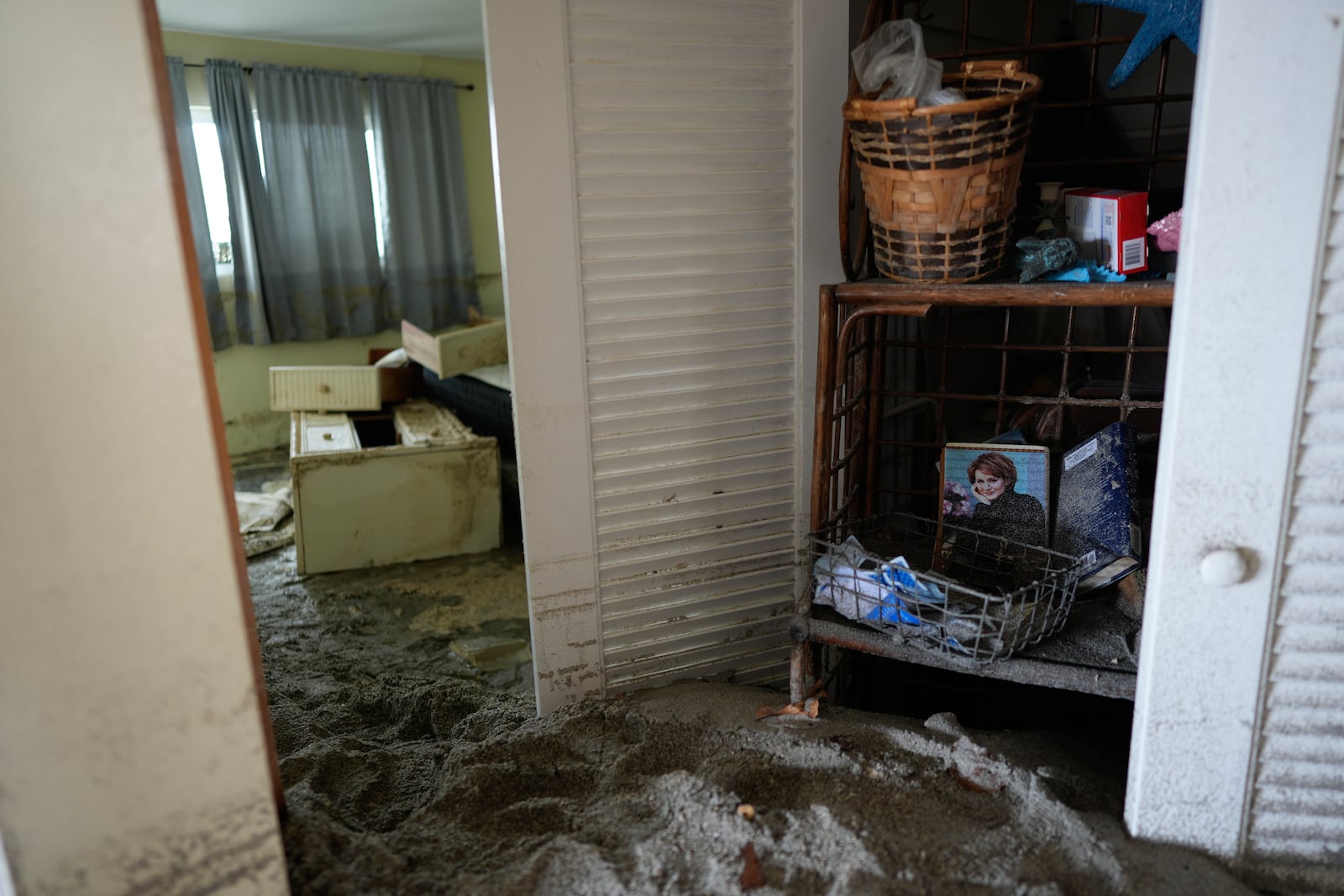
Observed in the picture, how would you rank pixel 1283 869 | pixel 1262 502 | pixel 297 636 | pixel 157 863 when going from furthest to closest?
pixel 297 636 < pixel 1283 869 < pixel 1262 502 < pixel 157 863

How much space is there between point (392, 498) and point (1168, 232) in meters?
2.80

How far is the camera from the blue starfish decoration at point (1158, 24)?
70.2 inches

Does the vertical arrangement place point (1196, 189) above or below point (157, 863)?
above

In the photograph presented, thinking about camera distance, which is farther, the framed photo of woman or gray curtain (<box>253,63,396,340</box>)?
gray curtain (<box>253,63,396,340</box>)

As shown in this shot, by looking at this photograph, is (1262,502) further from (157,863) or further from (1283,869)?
(157,863)

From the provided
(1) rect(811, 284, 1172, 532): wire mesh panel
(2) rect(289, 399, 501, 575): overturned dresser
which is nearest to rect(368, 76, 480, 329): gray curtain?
(2) rect(289, 399, 501, 575): overturned dresser

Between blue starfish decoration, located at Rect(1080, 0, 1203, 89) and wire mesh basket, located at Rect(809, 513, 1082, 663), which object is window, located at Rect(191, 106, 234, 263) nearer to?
wire mesh basket, located at Rect(809, 513, 1082, 663)

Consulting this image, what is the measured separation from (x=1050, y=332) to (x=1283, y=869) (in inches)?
104

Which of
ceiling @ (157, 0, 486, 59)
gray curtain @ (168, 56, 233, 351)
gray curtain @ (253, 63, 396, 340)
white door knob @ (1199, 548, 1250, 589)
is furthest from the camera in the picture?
gray curtain @ (253, 63, 396, 340)

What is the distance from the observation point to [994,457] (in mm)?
2004

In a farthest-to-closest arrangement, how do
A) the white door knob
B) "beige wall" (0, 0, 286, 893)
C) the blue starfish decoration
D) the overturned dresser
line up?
the overturned dresser → the blue starfish decoration → the white door knob → "beige wall" (0, 0, 286, 893)

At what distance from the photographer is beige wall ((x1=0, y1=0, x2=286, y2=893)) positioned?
Answer: 3.64 feet

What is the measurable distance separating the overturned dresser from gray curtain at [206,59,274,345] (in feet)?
6.89

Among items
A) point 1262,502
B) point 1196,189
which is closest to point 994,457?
point 1262,502
